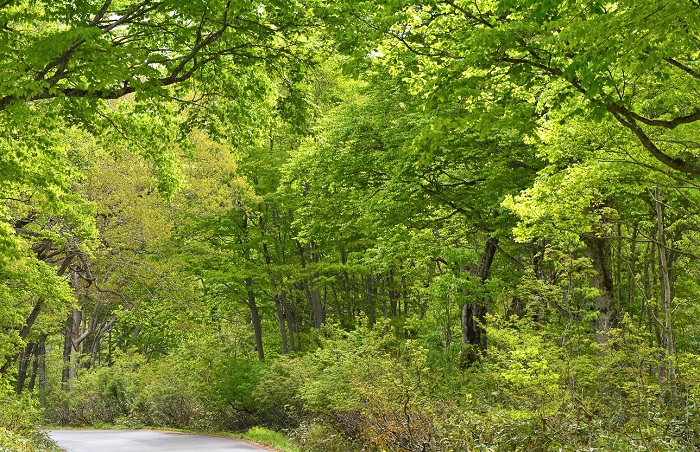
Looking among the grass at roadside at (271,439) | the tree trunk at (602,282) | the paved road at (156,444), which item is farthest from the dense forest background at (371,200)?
the paved road at (156,444)

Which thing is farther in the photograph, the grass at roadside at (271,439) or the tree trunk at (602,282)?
the tree trunk at (602,282)

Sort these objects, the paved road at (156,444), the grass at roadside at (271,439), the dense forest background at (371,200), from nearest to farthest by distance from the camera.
A: the dense forest background at (371,200)
the grass at roadside at (271,439)
the paved road at (156,444)

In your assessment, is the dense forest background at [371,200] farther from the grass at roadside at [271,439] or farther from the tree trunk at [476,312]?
the grass at roadside at [271,439]

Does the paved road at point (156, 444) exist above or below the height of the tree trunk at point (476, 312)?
below

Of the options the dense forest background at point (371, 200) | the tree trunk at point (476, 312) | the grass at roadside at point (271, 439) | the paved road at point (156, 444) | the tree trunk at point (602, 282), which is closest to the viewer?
the dense forest background at point (371, 200)

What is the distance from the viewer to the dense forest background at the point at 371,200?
336 inches

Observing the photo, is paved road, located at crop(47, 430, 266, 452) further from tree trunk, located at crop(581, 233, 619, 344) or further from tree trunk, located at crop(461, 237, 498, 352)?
tree trunk, located at crop(581, 233, 619, 344)

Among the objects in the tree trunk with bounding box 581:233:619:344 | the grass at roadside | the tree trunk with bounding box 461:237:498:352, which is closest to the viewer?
the grass at roadside

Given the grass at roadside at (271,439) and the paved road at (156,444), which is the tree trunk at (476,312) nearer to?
the grass at roadside at (271,439)

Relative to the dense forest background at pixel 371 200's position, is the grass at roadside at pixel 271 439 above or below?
below

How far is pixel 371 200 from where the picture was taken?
18.1 metres

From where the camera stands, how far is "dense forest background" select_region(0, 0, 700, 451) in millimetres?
8531

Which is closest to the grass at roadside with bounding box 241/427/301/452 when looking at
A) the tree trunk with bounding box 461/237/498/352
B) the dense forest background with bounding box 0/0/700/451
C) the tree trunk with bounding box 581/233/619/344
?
the dense forest background with bounding box 0/0/700/451

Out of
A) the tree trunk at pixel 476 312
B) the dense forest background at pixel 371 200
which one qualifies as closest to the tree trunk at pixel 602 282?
the dense forest background at pixel 371 200
